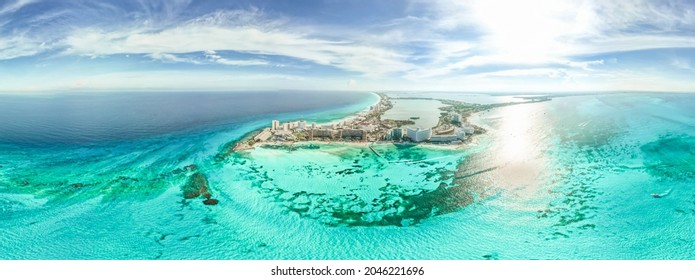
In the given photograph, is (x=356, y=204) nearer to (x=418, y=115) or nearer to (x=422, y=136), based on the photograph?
(x=422, y=136)

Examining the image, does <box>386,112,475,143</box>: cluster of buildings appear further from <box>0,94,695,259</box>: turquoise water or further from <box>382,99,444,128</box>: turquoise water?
<box>382,99,444,128</box>: turquoise water

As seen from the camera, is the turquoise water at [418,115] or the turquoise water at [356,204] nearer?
the turquoise water at [356,204]

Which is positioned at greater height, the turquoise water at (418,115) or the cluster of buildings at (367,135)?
the turquoise water at (418,115)

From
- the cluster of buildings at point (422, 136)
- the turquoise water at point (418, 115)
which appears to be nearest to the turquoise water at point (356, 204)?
the cluster of buildings at point (422, 136)

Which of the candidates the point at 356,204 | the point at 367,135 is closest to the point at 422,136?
the point at 367,135

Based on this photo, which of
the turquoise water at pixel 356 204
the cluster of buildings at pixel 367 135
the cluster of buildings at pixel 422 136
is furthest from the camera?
the cluster of buildings at pixel 367 135

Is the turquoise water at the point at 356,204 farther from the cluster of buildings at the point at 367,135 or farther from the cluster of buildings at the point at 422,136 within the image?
the cluster of buildings at the point at 367,135

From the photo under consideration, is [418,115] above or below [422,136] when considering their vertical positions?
above

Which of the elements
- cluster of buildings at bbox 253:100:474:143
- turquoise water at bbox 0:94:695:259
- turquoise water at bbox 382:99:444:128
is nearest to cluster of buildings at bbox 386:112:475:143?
cluster of buildings at bbox 253:100:474:143

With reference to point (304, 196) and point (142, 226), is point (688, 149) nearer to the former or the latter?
point (304, 196)
